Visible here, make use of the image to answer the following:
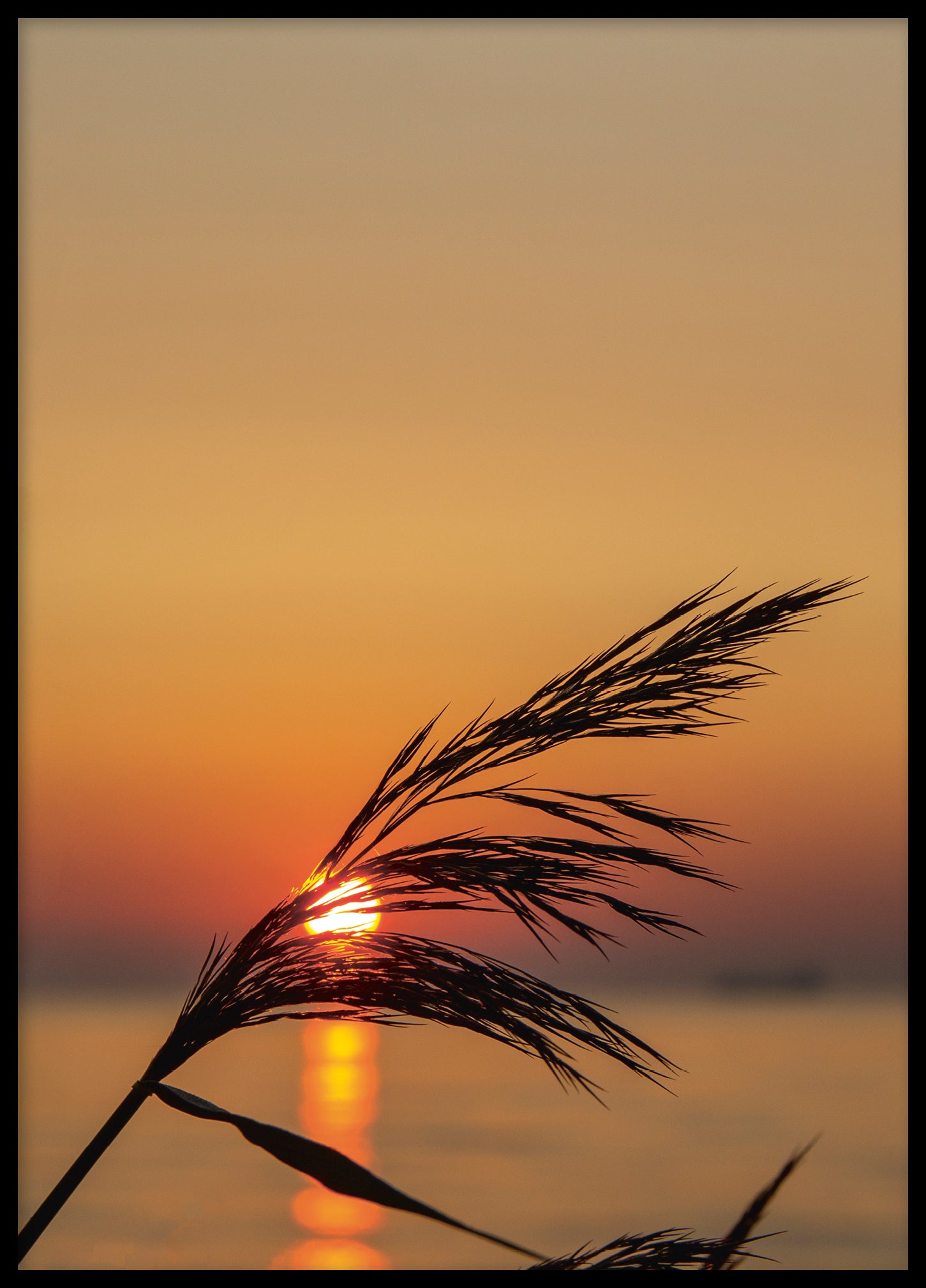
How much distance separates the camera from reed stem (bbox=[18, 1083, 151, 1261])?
2.33 m

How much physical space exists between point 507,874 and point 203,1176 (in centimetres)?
2566

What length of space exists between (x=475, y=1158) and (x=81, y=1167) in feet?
90.6

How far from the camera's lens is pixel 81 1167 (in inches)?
92.8

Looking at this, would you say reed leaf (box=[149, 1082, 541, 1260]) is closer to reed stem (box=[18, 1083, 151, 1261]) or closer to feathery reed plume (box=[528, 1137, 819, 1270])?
reed stem (box=[18, 1083, 151, 1261])

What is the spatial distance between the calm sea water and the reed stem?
326 millimetres

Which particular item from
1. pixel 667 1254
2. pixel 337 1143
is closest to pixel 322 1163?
pixel 667 1254

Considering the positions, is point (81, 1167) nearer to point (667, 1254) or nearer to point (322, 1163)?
point (322, 1163)

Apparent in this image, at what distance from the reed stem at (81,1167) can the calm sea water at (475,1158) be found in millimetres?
326

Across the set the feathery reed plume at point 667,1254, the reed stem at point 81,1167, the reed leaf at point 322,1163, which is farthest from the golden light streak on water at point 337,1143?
the feathery reed plume at point 667,1254

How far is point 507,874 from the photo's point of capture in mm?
2434
